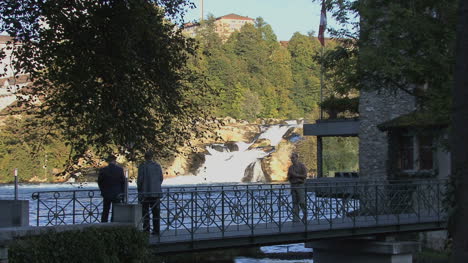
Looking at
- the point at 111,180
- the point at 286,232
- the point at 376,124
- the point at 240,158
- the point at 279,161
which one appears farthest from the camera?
the point at 279,161

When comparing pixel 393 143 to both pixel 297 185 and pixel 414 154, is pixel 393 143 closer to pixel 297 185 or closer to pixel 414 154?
A: pixel 414 154

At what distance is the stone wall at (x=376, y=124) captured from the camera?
37000 millimetres

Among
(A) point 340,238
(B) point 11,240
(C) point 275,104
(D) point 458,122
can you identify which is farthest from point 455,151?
(C) point 275,104

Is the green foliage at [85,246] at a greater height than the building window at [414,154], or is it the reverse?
the building window at [414,154]

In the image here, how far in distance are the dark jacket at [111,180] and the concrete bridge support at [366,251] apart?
814 cm

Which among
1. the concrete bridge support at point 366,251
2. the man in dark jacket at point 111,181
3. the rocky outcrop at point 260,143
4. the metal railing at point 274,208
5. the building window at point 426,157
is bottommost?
the concrete bridge support at point 366,251

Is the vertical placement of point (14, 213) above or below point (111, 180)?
below

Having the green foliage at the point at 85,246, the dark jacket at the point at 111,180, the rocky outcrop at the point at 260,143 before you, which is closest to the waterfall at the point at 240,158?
the rocky outcrop at the point at 260,143

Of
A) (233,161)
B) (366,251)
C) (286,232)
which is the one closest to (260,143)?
(233,161)

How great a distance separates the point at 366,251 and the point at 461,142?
14728 millimetres

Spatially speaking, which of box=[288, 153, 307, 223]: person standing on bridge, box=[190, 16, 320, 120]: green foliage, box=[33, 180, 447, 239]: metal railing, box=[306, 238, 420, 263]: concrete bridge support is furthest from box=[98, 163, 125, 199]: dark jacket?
box=[190, 16, 320, 120]: green foliage

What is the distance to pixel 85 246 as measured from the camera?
12734 mm

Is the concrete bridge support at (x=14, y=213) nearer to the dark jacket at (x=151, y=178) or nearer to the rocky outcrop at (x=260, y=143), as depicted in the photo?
the dark jacket at (x=151, y=178)

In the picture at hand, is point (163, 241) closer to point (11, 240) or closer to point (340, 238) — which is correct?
point (11, 240)
